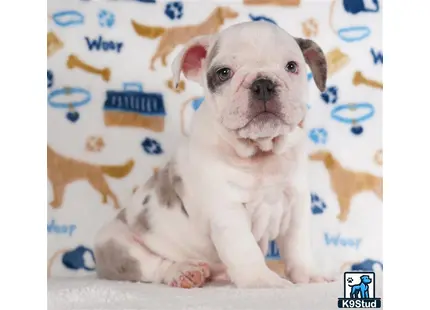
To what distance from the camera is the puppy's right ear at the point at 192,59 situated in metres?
1.87

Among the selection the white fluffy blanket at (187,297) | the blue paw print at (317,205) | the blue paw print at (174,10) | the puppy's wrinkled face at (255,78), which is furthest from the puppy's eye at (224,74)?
the white fluffy blanket at (187,297)

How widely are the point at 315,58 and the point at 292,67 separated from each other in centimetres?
12

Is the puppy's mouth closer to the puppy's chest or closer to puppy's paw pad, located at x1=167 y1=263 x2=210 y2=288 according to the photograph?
the puppy's chest

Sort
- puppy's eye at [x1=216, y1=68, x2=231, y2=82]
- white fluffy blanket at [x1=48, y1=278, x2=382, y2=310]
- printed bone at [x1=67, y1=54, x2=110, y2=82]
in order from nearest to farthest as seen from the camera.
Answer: white fluffy blanket at [x1=48, y1=278, x2=382, y2=310], puppy's eye at [x1=216, y1=68, x2=231, y2=82], printed bone at [x1=67, y1=54, x2=110, y2=82]

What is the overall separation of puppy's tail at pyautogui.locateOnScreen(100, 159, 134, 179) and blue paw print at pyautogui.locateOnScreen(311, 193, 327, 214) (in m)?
0.53

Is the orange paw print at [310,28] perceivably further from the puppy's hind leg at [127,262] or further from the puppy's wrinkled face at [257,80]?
the puppy's hind leg at [127,262]

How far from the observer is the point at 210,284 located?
72.4 inches

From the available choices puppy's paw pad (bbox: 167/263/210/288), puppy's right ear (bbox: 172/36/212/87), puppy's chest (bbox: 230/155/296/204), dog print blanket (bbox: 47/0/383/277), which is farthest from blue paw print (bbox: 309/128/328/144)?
puppy's paw pad (bbox: 167/263/210/288)

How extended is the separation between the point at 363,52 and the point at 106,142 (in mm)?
755

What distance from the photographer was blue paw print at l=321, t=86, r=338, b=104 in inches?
77.0

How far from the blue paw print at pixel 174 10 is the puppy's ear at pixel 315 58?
1.08 feet

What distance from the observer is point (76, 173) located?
Answer: 6.32ft

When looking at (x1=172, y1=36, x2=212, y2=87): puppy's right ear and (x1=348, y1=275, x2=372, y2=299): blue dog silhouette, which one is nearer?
(x1=348, y1=275, x2=372, y2=299): blue dog silhouette

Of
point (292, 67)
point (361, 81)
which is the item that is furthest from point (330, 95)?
point (292, 67)
